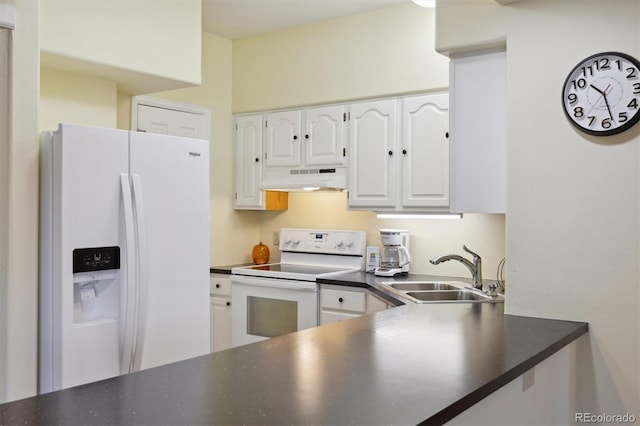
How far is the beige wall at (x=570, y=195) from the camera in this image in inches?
82.5

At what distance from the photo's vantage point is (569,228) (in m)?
2.21

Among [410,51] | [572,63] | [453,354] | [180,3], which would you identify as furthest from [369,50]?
[453,354]

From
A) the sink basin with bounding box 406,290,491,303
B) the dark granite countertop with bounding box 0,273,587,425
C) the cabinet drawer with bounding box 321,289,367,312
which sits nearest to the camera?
the dark granite countertop with bounding box 0,273,587,425

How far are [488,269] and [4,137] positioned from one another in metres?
2.87

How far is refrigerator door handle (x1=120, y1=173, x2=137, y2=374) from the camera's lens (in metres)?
2.72

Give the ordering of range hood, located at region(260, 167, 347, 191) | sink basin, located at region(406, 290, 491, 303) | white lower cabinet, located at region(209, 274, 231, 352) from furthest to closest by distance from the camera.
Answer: white lower cabinet, located at region(209, 274, 231, 352), range hood, located at region(260, 167, 347, 191), sink basin, located at region(406, 290, 491, 303)

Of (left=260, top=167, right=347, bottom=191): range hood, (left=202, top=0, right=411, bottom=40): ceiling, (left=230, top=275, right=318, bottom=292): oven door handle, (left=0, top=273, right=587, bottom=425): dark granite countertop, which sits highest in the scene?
(left=202, top=0, right=411, bottom=40): ceiling

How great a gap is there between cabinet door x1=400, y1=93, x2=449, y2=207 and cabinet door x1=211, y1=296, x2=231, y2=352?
1.60 meters

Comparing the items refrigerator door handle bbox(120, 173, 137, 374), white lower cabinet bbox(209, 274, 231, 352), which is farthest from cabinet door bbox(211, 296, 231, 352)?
refrigerator door handle bbox(120, 173, 137, 374)

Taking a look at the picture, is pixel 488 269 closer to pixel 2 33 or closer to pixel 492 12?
pixel 492 12

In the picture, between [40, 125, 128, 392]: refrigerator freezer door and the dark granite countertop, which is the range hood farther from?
the dark granite countertop

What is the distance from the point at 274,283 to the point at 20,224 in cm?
198

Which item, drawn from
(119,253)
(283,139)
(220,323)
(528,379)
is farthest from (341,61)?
(528,379)

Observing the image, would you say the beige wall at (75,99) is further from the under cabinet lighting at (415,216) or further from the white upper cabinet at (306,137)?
the under cabinet lighting at (415,216)
